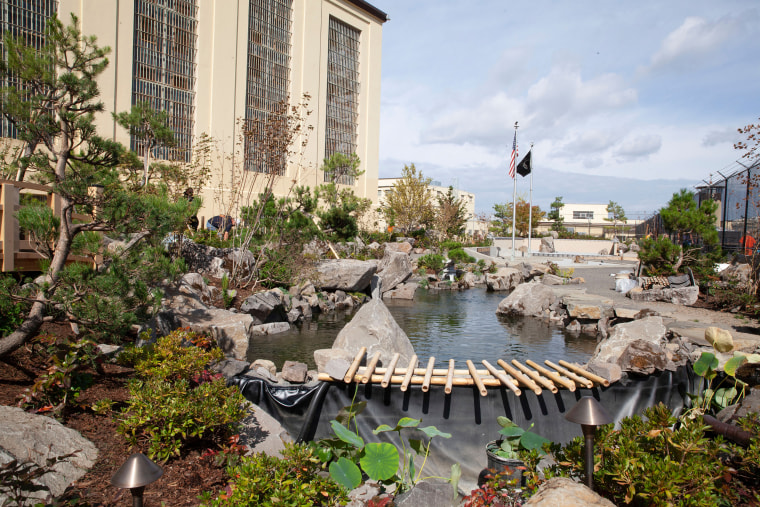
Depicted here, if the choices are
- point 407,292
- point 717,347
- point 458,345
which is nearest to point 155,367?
point 717,347

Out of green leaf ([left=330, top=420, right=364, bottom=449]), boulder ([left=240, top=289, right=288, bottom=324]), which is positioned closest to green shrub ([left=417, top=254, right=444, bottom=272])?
boulder ([left=240, top=289, right=288, bottom=324])

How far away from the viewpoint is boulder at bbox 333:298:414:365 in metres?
8.00

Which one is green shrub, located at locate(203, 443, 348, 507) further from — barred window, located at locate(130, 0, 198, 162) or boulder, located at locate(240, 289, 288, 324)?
barred window, located at locate(130, 0, 198, 162)

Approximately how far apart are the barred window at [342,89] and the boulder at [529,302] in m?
15.3

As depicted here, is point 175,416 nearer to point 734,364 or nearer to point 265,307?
point 734,364

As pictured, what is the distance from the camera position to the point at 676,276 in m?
15.1

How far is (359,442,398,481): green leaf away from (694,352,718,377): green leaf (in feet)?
13.0

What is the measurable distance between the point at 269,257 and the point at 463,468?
1082cm

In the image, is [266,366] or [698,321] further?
[698,321]

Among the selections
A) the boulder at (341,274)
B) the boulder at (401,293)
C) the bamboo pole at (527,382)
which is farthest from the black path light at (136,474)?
the boulder at (401,293)

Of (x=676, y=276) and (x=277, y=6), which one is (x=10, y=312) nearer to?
(x=676, y=276)

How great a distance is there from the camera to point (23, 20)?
53.1ft

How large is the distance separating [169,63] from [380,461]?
21046mm

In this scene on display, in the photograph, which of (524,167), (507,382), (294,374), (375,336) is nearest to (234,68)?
(524,167)
